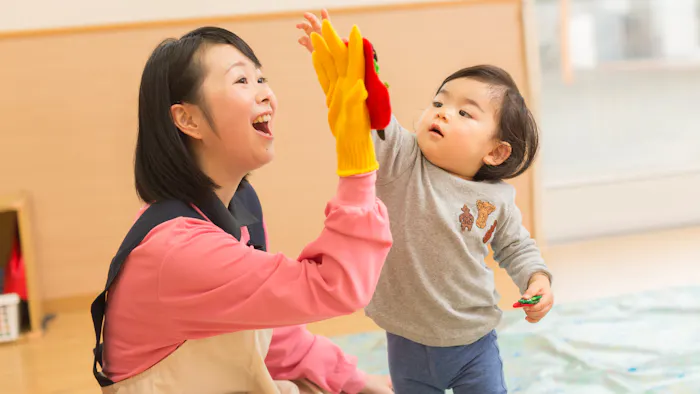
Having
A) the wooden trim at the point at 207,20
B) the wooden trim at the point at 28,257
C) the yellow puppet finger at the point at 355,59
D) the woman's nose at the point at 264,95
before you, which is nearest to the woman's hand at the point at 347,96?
the yellow puppet finger at the point at 355,59

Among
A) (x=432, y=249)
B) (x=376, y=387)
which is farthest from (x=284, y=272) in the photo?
(x=376, y=387)

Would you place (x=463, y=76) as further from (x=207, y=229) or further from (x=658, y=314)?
(x=658, y=314)

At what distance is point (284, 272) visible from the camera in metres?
1.11

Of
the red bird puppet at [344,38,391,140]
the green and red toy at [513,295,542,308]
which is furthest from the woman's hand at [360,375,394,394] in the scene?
the red bird puppet at [344,38,391,140]

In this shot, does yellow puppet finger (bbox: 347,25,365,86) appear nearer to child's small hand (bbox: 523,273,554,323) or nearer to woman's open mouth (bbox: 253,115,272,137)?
woman's open mouth (bbox: 253,115,272,137)

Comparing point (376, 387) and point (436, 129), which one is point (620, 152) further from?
point (436, 129)

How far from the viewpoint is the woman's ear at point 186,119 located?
1240mm

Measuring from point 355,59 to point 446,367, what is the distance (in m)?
0.63

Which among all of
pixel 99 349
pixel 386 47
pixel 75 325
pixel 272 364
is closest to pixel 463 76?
pixel 272 364

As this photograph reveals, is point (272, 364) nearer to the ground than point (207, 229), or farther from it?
nearer to the ground

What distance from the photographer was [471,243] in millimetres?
1373

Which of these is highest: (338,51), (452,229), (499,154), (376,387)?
(338,51)

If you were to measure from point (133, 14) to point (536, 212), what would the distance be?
168 centimetres

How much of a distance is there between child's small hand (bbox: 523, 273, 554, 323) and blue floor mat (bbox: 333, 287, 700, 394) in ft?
1.91
